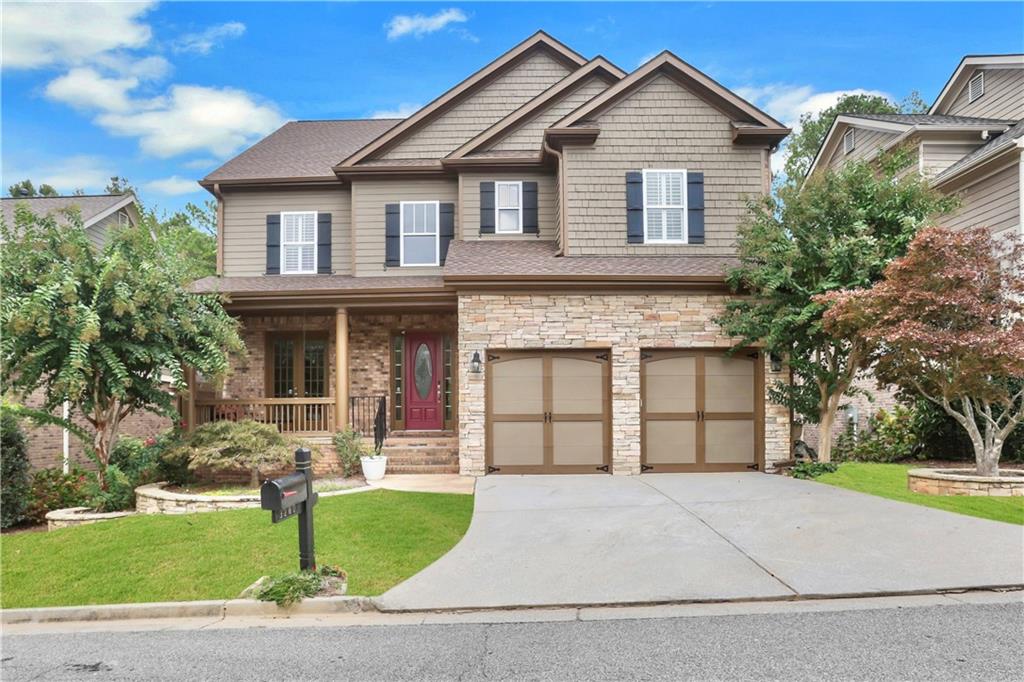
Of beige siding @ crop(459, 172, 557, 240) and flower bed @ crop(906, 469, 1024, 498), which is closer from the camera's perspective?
flower bed @ crop(906, 469, 1024, 498)

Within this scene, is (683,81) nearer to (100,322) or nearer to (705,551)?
(705,551)

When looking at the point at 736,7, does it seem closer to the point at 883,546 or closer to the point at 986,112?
the point at 986,112

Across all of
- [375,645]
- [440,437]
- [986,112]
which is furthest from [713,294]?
[986,112]

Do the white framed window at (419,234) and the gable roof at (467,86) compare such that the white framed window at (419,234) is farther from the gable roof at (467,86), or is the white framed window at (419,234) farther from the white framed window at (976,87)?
the white framed window at (976,87)

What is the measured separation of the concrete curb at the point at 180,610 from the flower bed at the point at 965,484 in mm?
8023

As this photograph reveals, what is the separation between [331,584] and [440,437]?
27.2ft

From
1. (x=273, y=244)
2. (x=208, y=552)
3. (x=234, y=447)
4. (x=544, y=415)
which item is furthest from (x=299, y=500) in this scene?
(x=273, y=244)

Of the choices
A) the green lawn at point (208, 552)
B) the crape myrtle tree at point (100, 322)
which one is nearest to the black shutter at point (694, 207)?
the green lawn at point (208, 552)

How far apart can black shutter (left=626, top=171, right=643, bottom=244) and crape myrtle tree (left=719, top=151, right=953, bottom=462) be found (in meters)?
2.19

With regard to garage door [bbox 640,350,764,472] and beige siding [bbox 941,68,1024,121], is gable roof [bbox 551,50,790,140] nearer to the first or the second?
garage door [bbox 640,350,764,472]

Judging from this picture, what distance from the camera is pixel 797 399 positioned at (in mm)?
11992

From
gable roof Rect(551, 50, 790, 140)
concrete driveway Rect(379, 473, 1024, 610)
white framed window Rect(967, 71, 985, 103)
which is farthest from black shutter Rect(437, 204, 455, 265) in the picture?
white framed window Rect(967, 71, 985, 103)

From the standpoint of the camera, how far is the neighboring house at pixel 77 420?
41.2 ft

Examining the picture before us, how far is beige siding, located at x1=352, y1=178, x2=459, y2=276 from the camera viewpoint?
15086mm
